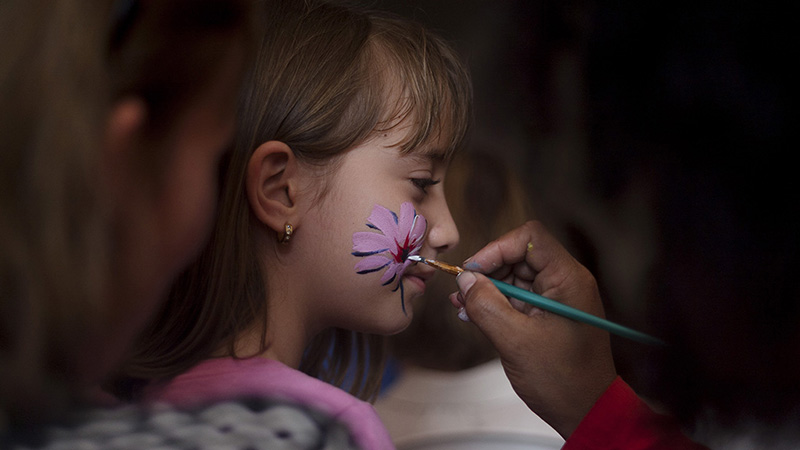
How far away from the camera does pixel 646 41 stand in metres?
0.52

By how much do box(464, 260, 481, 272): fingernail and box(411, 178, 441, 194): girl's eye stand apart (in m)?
0.08

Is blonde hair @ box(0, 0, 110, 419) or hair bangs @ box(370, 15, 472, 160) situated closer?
blonde hair @ box(0, 0, 110, 419)

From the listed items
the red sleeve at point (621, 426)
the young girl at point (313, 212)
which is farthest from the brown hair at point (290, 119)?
the red sleeve at point (621, 426)

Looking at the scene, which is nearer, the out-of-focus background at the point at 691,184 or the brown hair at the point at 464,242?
the out-of-focus background at the point at 691,184

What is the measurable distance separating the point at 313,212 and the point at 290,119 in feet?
0.27

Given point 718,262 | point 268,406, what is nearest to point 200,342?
point 268,406

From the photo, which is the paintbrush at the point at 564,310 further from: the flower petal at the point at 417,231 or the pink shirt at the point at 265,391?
the pink shirt at the point at 265,391

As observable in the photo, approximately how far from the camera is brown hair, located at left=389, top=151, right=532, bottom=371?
26.6 inches

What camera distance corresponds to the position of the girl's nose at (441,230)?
62cm

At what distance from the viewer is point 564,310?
57 centimetres

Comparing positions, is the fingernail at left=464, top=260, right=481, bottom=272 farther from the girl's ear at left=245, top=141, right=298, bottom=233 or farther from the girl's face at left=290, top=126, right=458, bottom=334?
the girl's ear at left=245, top=141, right=298, bottom=233

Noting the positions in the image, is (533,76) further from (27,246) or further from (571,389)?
(27,246)

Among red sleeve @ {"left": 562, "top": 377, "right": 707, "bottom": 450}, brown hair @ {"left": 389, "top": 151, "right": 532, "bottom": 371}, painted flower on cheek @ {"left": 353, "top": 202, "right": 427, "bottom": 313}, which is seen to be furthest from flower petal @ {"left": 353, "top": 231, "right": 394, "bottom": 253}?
red sleeve @ {"left": 562, "top": 377, "right": 707, "bottom": 450}

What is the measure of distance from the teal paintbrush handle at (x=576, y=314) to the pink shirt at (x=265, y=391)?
164 mm
